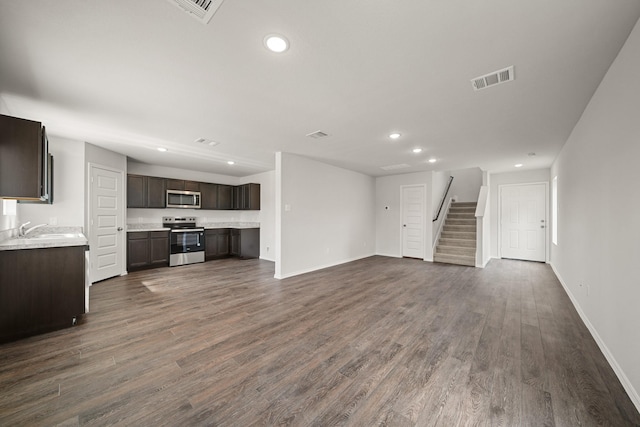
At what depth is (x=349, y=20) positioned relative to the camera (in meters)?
1.59

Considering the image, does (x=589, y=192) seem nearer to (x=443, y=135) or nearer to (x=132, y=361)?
(x=443, y=135)

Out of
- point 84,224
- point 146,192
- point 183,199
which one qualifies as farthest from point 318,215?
point 84,224

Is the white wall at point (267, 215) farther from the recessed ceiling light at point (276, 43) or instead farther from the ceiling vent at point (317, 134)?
the recessed ceiling light at point (276, 43)

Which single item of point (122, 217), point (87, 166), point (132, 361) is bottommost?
point (132, 361)

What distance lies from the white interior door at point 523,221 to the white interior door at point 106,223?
31.2 feet

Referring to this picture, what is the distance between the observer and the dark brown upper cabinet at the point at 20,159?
2344mm

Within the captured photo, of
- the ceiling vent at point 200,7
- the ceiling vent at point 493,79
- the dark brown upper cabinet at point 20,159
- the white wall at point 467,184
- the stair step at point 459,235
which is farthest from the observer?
the white wall at point 467,184

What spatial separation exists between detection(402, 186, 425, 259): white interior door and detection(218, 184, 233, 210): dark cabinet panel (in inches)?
206

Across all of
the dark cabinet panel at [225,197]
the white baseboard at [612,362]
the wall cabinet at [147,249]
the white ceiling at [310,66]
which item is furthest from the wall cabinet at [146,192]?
the white baseboard at [612,362]

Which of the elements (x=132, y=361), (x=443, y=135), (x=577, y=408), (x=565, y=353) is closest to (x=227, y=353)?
(x=132, y=361)

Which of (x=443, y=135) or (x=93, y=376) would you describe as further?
(x=443, y=135)

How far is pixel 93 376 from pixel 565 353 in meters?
4.07

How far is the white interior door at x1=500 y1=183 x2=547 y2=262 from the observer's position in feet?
21.0

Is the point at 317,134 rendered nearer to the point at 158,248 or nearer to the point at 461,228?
the point at 158,248
